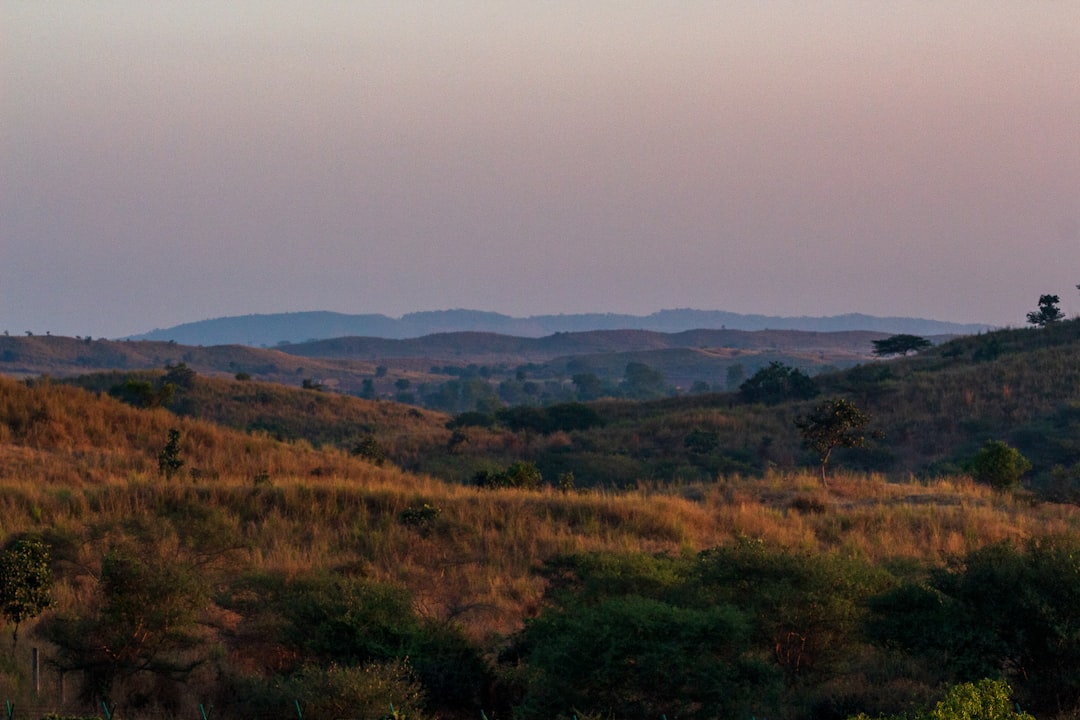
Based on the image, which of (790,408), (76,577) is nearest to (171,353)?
(790,408)

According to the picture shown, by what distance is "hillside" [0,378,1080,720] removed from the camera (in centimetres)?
716

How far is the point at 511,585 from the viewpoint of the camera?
12.0 meters

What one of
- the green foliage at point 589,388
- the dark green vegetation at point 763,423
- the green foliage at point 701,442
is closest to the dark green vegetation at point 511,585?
the dark green vegetation at point 763,423

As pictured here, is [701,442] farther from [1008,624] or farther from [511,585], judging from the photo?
[1008,624]

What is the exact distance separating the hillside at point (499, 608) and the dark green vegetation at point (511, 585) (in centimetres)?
3

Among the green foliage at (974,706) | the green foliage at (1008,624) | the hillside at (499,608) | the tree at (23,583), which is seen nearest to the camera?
the green foliage at (974,706)

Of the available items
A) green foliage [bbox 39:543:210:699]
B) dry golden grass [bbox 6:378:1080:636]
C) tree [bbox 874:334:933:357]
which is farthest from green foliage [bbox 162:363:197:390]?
green foliage [bbox 39:543:210:699]

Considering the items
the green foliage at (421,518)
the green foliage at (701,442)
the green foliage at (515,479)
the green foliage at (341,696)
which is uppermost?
the green foliage at (341,696)

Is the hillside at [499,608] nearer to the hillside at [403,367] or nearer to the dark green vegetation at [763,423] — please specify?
the dark green vegetation at [763,423]

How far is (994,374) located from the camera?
38.3 metres

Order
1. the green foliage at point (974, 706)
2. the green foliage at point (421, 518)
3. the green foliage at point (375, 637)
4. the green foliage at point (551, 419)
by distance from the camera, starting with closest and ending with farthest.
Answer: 1. the green foliage at point (974, 706)
2. the green foliage at point (375, 637)
3. the green foliage at point (421, 518)
4. the green foliage at point (551, 419)

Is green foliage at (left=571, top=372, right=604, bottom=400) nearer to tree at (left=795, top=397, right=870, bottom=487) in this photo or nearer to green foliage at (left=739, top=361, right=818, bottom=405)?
green foliage at (left=739, top=361, right=818, bottom=405)

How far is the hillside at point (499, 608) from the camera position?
23.5 feet

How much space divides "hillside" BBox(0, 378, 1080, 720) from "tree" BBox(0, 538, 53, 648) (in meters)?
0.48
